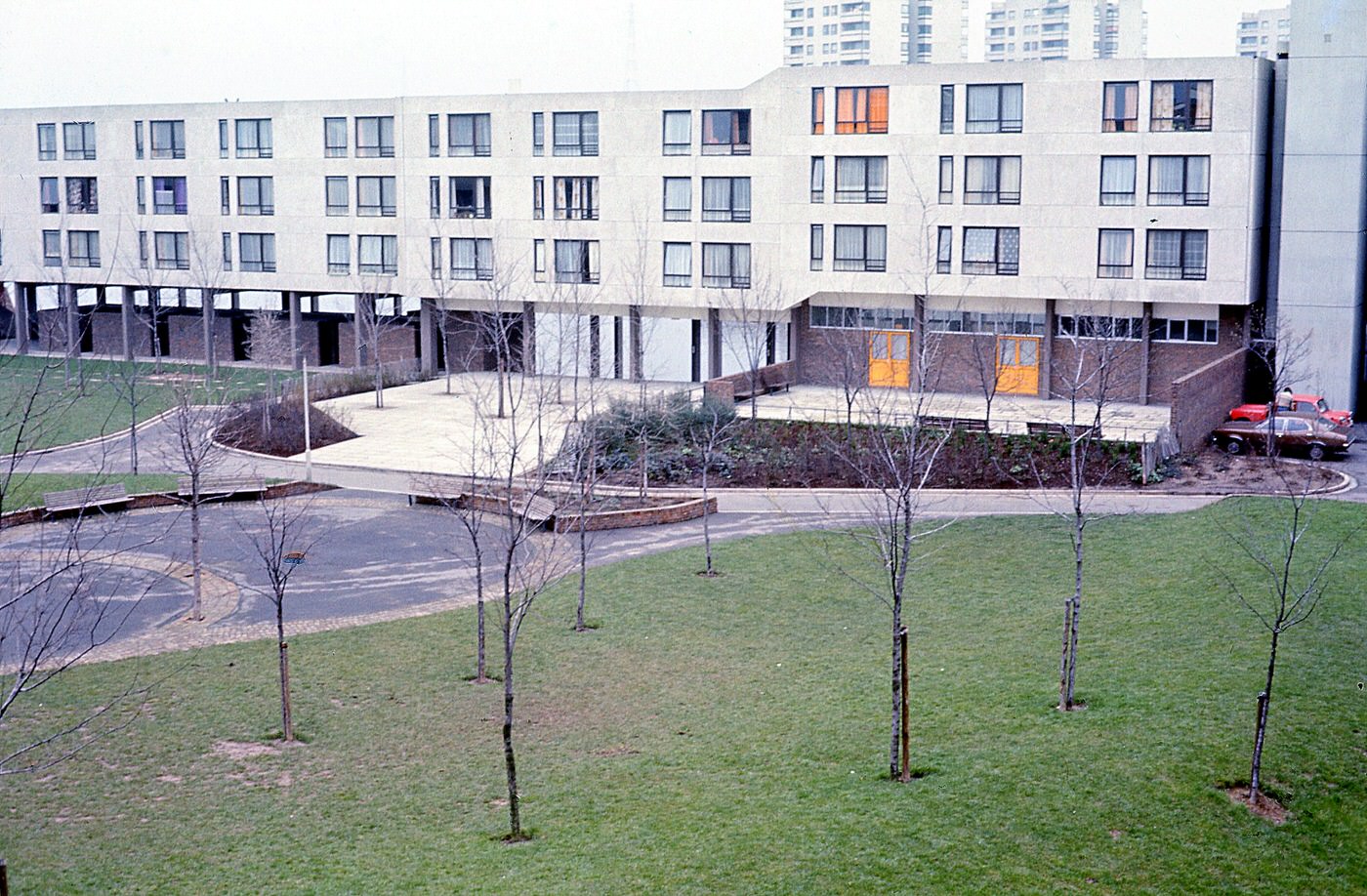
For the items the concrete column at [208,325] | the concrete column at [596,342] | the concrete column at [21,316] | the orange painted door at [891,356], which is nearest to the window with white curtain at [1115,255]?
the orange painted door at [891,356]

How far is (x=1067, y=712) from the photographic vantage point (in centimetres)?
2080

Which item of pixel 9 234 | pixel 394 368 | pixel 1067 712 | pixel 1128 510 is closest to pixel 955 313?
pixel 1128 510

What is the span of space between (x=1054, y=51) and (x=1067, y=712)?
560 ft

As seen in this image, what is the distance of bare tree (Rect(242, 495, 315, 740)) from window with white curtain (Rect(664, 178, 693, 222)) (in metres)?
22.4

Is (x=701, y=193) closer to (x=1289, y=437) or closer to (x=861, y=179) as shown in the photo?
(x=861, y=179)

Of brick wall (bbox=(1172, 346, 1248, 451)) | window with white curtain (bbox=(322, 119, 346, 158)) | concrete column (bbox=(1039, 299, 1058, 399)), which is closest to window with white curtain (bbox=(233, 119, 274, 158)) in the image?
window with white curtain (bbox=(322, 119, 346, 158))

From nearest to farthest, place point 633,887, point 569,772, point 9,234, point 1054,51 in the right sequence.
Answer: point 633,887 → point 569,772 → point 9,234 → point 1054,51

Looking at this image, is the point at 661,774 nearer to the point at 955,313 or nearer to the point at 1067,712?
the point at 1067,712

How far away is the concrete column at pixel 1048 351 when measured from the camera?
5075 cm

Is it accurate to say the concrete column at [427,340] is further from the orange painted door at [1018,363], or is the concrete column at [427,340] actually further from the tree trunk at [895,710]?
the tree trunk at [895,710]

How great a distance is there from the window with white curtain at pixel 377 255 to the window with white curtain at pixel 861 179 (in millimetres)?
19457

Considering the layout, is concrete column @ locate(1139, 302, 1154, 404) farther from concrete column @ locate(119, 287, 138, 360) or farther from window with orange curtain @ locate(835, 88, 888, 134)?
concrete column @ locate(119, 287, 138, 360)

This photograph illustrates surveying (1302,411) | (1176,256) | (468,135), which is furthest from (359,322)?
(1302,411)

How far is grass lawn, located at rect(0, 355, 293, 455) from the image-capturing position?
152 ft
